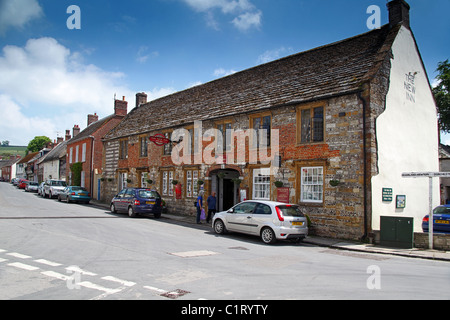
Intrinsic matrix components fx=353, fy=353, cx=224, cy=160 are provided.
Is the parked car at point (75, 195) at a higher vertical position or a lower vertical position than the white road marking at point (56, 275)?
higher

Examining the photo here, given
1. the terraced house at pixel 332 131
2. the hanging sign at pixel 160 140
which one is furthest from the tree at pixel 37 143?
the terraced house at pixel 332 131

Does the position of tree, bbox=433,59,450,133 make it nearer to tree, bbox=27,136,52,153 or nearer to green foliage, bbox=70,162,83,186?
green foliage, bbox=70,162,83,186

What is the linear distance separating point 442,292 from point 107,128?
3448cm

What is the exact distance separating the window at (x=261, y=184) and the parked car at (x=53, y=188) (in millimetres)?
21958

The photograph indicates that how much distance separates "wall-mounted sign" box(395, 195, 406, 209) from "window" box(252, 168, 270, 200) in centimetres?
569

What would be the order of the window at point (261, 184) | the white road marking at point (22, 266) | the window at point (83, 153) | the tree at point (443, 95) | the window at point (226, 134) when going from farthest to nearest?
the window at point (83, 153) < the tree at point (443, 95) < the window at point (226, 134) < the window at point (261, 184) < the white road marking at point (22, 266)

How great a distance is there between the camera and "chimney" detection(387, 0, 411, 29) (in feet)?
53.5

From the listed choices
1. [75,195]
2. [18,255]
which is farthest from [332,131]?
[75,195]

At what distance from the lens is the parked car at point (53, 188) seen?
1296 inches

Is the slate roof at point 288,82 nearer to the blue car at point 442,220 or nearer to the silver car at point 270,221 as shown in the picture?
the silver car at point 270,221

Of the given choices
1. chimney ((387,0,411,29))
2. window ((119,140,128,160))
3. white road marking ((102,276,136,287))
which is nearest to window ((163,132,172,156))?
window ((119,140,128,160))

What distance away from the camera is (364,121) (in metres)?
13.8

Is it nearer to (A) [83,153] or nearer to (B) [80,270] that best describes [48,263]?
(B) [80,270]
